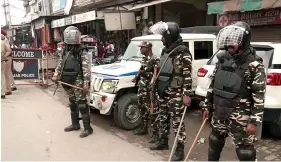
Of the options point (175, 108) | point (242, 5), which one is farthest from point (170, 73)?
point (242, 5)

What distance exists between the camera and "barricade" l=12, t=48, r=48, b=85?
10.4 metres

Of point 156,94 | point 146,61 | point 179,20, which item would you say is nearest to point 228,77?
point 156,94

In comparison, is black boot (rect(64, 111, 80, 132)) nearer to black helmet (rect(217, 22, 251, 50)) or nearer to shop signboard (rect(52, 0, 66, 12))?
black helmet (rect(217, 22, 251, 50))

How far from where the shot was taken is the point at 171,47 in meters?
4.16

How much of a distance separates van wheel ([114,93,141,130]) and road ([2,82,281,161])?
0.17m

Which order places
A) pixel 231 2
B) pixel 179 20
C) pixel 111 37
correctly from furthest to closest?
1. pixel 111 37
2. pixel 179 20
3. pixel 231 2

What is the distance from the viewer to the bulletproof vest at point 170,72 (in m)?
4.12

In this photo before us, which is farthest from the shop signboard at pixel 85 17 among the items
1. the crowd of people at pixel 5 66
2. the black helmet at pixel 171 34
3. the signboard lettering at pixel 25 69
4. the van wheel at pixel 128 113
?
the black helmet at pixel 171 34

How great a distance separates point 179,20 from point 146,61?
8.69m

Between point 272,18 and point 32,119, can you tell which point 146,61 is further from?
point 272,18

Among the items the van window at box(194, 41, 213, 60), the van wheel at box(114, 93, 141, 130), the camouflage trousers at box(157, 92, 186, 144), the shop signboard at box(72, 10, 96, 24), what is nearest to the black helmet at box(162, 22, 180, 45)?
the camouflage trousers at box(157, 92, 186, 144)

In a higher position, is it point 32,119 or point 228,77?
point 228,77

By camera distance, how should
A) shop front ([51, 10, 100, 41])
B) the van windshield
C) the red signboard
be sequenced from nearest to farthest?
the van windshield → the red signboard → shop front ([51, 10, 100, 41])

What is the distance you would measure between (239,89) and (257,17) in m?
6.95
